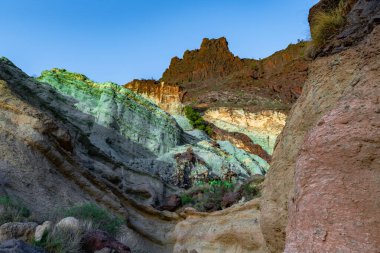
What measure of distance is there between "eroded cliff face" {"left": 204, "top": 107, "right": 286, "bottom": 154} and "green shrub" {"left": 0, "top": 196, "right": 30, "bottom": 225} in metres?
25.0

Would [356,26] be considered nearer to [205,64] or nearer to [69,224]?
[69,224]

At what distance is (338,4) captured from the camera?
5988 millimetres

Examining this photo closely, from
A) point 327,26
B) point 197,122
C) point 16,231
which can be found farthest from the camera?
point 197,122

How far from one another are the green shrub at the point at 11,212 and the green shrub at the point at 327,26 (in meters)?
4.34

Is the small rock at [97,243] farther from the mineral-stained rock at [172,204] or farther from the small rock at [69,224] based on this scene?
the mineral-stained rock at [172,204]

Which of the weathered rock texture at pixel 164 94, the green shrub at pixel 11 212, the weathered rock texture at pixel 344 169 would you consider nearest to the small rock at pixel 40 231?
the green shrub at pixel 11 212

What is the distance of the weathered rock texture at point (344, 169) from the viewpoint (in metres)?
3.27

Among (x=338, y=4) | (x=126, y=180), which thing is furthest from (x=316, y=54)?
(x=126, y=180)

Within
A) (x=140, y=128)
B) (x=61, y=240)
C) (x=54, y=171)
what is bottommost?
(x=61, y=240)

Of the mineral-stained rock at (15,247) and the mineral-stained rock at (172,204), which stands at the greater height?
the mineral-stained rock at (15,247)

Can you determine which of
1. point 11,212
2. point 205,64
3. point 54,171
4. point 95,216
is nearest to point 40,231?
point 11,212

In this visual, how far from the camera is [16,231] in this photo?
459cm

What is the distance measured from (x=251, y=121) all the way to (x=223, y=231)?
23959mm

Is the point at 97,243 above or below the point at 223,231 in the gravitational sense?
above
